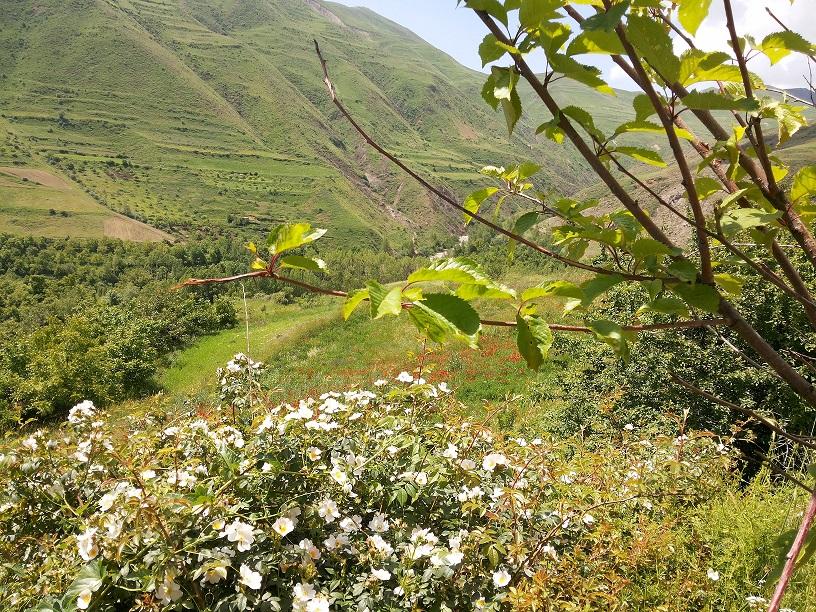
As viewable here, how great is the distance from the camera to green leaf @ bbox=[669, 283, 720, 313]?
2.67 ft

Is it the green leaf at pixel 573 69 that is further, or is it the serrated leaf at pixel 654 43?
the green leaf at pixel 573 69

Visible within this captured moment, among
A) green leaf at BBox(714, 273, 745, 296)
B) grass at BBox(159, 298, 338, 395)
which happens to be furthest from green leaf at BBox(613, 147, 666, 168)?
grass at BBox(159, 298, 338, 395)

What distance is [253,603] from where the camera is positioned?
1.72 meters

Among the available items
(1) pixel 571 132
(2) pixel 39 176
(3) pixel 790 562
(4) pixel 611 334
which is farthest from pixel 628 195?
(2) pixel 39 176

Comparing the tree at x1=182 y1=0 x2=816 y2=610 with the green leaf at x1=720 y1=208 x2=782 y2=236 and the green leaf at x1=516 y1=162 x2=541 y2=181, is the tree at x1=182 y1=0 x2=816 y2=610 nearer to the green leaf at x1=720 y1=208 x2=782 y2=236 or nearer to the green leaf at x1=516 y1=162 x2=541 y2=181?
the green leaf at x1=720 y1=208 x2=782 y2=236

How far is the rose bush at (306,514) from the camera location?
173cm

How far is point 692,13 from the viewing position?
28.0 inches

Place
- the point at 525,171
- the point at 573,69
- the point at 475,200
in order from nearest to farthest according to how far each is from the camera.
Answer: the point at 573,69 → the point at 475,200 → the point at 525,171

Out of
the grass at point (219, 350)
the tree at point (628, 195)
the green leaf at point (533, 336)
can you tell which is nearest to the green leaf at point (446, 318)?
the tree at point (628, 195)

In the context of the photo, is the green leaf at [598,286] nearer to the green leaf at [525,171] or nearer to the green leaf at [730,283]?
the green leaf at [730,283]

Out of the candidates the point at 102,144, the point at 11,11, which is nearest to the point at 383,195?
the point at 102,144

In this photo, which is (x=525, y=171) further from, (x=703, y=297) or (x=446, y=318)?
(x=446, y=318)

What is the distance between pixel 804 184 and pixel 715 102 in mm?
395

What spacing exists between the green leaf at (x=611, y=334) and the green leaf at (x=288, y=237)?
1.81 feet
